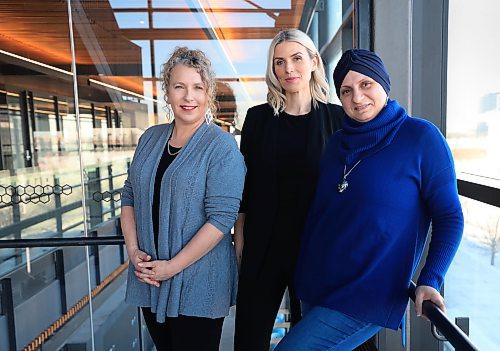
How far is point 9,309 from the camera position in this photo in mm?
5352

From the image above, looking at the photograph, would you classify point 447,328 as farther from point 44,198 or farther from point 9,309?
point 44,198

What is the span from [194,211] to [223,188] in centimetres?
12

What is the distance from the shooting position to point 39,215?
6973 millimetres

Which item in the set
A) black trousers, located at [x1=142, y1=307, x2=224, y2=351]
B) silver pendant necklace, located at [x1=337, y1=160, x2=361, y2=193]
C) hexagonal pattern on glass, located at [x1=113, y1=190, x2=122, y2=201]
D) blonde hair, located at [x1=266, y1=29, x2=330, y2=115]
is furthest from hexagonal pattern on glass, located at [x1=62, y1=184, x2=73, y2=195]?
silver pendant necklace, located at [x1=337, y1=160, x2=361, y2=193]

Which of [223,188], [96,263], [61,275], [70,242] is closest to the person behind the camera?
[223,188]

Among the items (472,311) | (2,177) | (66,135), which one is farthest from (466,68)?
(2,177)

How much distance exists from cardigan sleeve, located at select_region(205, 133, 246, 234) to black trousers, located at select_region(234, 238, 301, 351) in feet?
0.94

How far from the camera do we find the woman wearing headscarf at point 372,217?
111 centimetres

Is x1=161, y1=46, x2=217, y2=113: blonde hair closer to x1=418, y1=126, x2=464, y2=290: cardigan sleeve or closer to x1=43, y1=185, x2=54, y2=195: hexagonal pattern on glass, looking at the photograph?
x1=418, y1=126, x2=464, y2=290: cardigan sleeve

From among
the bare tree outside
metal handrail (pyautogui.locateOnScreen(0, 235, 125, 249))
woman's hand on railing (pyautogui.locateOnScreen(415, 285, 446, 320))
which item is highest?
woman's hand on railing (pyautogui.locateOnScreen(415, 285, 446, 320))

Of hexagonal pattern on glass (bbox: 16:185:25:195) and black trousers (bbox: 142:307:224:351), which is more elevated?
black trousers (bbox: 142:307:224:351)

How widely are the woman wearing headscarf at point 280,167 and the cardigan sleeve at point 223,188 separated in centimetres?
19

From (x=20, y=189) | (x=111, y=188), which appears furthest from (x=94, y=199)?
(x=20, y=189)

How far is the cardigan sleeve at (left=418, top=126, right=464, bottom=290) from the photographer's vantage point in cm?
109
